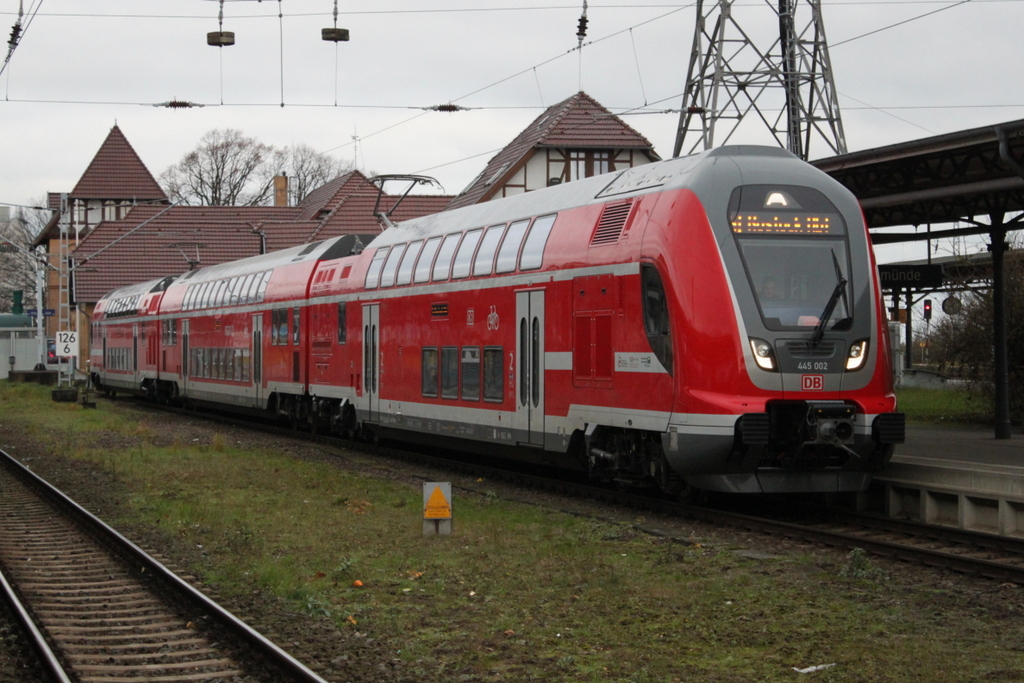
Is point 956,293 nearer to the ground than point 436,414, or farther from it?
farther from it

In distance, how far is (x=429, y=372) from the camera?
1847cm

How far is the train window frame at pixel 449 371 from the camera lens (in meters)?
17.5

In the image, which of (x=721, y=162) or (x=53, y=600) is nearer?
(x=53, y=600)

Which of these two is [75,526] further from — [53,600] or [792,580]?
[792,580]

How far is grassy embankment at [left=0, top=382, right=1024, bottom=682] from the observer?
7328 mm

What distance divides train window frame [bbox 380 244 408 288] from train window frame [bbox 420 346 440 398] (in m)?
1.73

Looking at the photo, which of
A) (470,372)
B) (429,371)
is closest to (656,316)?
(470,372)

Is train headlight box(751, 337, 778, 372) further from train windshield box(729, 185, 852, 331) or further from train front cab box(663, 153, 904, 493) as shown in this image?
train windshield box(729, 185, 852, 331)

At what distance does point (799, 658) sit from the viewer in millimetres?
7348

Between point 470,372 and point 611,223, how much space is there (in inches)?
162

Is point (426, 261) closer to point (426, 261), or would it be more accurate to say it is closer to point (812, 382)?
point (426, 261)

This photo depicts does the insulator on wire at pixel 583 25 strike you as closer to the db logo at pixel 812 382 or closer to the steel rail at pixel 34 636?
the db logo at pixel 812 382

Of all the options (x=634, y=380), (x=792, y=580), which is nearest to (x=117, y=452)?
(x=634, y=380)

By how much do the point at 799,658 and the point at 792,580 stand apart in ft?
7.60
